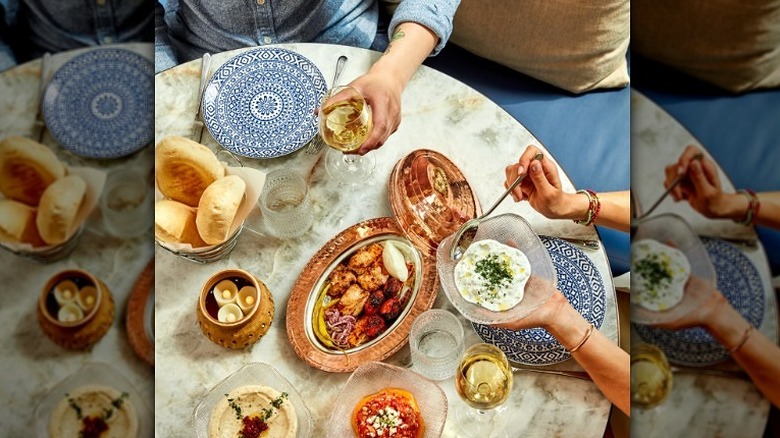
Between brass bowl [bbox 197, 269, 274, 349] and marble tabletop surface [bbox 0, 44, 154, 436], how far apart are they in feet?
1.00

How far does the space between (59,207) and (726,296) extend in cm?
54

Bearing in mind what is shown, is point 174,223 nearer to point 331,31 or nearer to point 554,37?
point 331,31

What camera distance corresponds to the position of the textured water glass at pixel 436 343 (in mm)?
824

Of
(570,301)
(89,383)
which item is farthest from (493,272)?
(89,383)

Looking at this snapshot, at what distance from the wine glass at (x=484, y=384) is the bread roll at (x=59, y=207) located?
1.78 ft

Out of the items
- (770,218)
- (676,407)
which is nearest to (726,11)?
(770,218)

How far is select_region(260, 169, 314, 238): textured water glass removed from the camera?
89cm

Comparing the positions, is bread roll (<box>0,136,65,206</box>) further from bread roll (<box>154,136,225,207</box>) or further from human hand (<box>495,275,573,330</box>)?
human hand (<box>495,275,573,330</box>)

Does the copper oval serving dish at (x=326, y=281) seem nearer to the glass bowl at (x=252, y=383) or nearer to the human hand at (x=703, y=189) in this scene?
the glass bowl at (x=252, y=383)

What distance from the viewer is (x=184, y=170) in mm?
838

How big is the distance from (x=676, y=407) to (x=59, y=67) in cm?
62

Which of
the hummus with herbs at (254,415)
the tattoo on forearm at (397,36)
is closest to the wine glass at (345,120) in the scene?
the tattoo on forearm at (397,36)

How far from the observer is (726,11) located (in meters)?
0.55

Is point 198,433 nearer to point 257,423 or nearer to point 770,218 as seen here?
point 257,423
